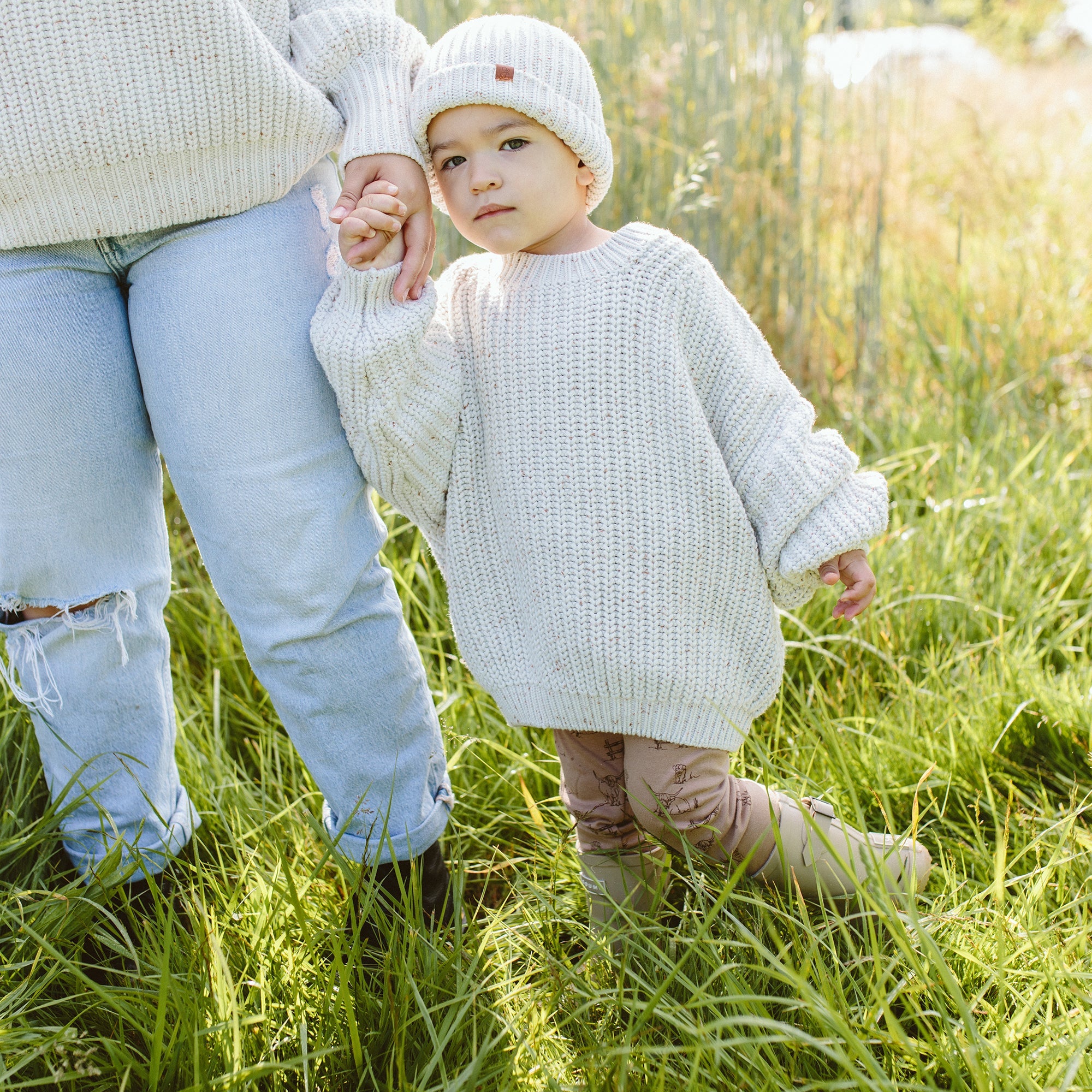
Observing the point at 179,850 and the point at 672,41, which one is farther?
the point at 672,41

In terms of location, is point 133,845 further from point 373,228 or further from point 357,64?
point 357,64

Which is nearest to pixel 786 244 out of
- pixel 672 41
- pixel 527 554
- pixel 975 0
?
pixel 672 41

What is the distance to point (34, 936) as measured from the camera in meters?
1.19

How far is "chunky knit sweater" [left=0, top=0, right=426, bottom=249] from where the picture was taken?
1.09 metres

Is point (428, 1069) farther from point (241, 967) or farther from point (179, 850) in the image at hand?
point (179, 850)

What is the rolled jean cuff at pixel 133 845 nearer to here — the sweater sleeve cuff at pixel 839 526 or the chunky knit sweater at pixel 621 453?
the chunky knit sweater at pixel 621 453

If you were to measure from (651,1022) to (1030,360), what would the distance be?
8.22 feet

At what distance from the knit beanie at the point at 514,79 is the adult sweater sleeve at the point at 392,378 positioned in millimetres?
205

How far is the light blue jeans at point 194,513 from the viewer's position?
118 cm

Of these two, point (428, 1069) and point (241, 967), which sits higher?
point (428, 1069)

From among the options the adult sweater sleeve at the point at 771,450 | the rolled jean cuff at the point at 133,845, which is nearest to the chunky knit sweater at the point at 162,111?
the adult sweater sleeve at the point at 771,450


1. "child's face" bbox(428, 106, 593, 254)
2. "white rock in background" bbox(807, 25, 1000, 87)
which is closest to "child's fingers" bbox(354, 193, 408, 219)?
"child's face" bbox(428, 106, 593, 254)

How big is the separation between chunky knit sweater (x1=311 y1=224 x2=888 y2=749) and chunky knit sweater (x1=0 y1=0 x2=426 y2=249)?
0.56ft

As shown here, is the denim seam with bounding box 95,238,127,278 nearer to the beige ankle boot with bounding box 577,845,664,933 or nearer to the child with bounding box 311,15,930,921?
the child with bounding box 311,15,930,921
